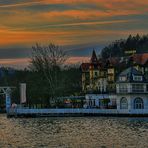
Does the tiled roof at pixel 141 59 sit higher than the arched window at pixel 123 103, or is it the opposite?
the tiled roof at pixel 141 59

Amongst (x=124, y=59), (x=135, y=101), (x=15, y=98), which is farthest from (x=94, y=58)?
(x=135, y=101)

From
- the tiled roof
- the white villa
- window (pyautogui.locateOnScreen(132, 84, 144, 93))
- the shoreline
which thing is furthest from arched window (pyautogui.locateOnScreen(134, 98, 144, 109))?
the tiled roof

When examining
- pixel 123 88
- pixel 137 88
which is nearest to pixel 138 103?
pixel 137 88

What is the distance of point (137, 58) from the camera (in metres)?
163

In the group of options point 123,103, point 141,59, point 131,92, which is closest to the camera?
point 131,92

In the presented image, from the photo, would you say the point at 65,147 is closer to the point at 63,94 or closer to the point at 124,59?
the point at 63,94

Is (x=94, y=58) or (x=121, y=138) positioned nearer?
(x=121, y=138)

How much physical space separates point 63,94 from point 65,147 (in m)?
105

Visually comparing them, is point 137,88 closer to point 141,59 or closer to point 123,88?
point 123,88

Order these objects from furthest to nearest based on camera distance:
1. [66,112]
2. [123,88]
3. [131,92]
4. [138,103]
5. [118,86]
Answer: [118,86] → [123,88] → [138,103] → [131,92] → [66,112]

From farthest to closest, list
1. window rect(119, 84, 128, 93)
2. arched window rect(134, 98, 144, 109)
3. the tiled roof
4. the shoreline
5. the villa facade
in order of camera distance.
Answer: the tiled roof
window rect(119, 84, 128, 93)
the villa facade
arched window rect(134, 98, 144, 109)
the shoreline

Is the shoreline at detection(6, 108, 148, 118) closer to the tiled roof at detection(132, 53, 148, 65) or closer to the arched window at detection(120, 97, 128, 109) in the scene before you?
the arched window at detection(120, 97, 128, 109)

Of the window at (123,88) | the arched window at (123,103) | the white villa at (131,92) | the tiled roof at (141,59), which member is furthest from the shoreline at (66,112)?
the tiled roof at (141,59)

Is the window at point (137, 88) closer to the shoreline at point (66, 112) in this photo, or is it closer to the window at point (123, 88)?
the window at point (123, 88)
